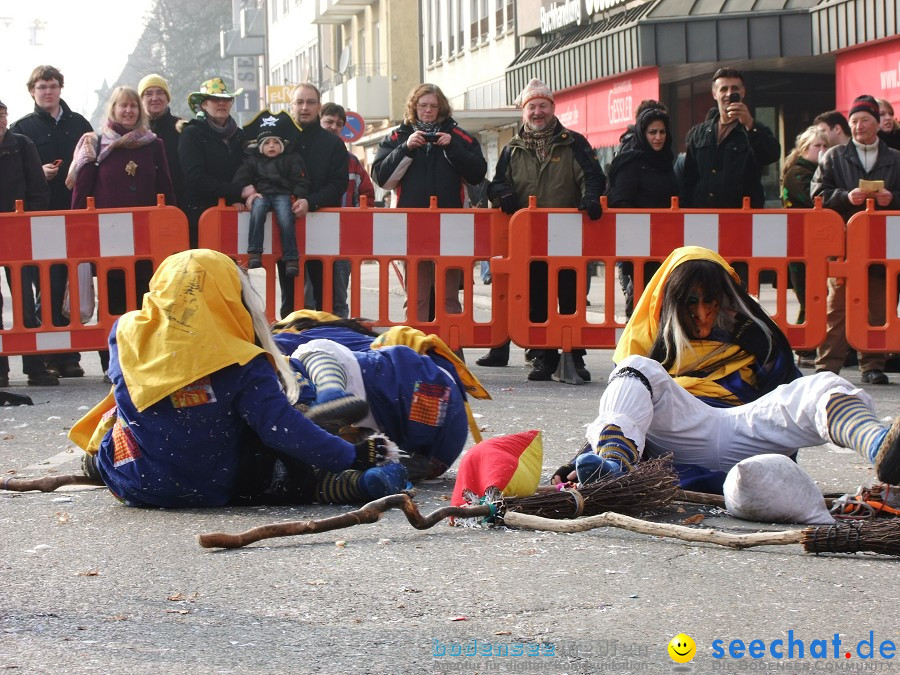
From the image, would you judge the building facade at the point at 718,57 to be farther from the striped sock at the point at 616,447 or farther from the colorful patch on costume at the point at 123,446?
the colorful patch on costume at the point at 123,446

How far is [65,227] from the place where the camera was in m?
11.0

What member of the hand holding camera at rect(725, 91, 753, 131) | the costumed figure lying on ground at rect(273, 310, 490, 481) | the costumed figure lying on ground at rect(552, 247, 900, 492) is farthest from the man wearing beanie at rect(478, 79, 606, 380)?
the costumed figure lying on ground at rect(552, 247, 900, 492)

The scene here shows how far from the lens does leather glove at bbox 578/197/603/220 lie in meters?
10.9

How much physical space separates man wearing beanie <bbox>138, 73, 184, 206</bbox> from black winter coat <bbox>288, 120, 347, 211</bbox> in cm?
94

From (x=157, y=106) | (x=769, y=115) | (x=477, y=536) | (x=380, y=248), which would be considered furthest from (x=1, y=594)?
(x=769, y=115)

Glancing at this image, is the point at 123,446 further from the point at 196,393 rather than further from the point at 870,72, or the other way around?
the point at 870,72

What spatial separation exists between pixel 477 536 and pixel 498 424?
3.26m

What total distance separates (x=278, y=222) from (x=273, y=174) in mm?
360

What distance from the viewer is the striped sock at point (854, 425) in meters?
5.32

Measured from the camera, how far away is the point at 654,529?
208 inches

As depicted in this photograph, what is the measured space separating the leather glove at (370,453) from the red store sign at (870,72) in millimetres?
15459

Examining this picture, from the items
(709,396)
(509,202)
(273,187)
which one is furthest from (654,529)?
(273,187)

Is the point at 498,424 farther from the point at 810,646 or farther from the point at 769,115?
the point at 769,115

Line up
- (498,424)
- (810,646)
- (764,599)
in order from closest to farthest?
(810,646), (764,599), (498,424)
